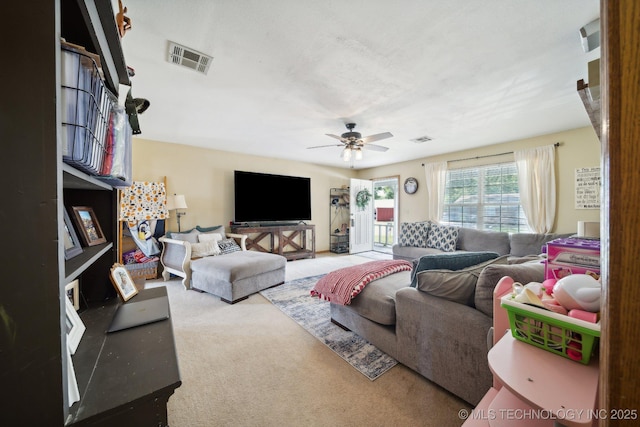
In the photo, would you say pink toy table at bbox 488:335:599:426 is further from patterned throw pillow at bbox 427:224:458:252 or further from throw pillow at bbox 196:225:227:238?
throw pillow at bbox 196:225:227:238

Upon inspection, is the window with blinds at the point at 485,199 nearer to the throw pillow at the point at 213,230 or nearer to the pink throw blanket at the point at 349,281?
the pink throw blanket at the point at 349,281

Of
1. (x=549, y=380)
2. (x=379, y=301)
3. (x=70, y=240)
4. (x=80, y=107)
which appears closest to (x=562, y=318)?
(x=549, y=380)

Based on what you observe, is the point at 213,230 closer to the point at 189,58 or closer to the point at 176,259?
the point at 176,259

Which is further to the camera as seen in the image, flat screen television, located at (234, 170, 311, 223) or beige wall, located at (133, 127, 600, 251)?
flat screen television, located at (234, 170, 311, 223)

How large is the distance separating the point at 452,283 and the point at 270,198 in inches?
164

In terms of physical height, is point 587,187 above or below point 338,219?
above

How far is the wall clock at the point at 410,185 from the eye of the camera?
554 centimetres

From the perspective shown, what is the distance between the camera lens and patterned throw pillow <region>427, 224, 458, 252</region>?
429 centimetres

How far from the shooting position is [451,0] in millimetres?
1346

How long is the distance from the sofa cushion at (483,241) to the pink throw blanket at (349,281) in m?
2.42

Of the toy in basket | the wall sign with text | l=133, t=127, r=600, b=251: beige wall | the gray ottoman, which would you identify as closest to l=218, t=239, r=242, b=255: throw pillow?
the gray ottoman

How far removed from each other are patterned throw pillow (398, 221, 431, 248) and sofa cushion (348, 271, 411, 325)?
2.69 meters

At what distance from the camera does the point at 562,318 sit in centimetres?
74

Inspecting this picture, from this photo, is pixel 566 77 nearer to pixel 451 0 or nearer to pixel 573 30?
pixel 573 30
